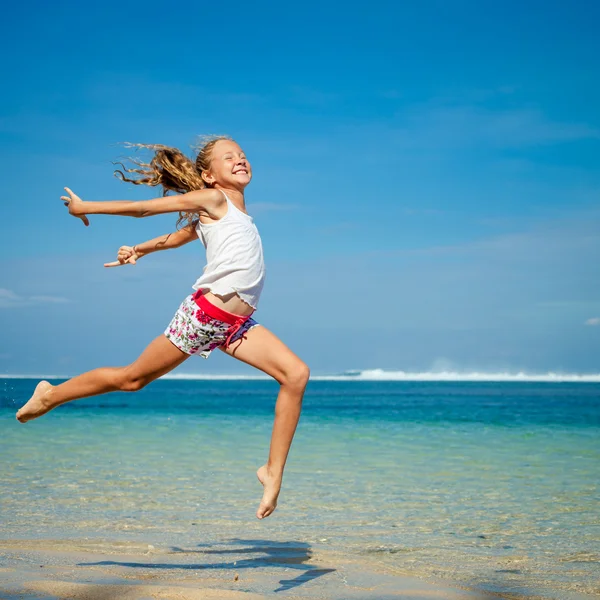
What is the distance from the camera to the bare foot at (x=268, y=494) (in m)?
4.22

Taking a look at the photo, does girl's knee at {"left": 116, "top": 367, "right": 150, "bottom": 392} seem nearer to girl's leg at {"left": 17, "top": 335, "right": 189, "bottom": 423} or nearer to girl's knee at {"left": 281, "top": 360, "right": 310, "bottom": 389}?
girl's leg at {"left": 17, "top": 335, "right": 189, "bottom": 423}

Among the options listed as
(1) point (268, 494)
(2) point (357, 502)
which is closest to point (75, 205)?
(1) point (268, 494)

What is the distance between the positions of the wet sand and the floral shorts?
1.31 meters

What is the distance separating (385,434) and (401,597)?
13373 mm

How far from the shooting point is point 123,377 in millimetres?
4449

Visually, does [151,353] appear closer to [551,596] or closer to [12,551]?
[12,551]

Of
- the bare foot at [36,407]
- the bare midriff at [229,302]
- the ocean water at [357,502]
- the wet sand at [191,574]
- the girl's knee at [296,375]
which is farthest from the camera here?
the ocean water at [357,502]

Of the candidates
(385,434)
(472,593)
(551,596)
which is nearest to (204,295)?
(472,593)

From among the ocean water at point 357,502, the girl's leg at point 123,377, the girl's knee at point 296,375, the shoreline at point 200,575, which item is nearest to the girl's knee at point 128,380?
the girl's leg at point 123,377

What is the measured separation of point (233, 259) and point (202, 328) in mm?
429

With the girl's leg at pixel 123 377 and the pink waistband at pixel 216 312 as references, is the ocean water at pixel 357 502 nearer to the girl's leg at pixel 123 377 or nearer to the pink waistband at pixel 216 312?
the girl's leg at pixel 123 377

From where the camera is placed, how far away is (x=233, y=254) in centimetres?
431

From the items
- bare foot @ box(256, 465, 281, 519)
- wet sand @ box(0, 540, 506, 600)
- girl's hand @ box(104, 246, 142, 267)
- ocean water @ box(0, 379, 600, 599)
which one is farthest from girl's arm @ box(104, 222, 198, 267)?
ocean water @ box(0, 379, 600, 599)

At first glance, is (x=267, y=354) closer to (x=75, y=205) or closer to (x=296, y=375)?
(x=296, y=375)
